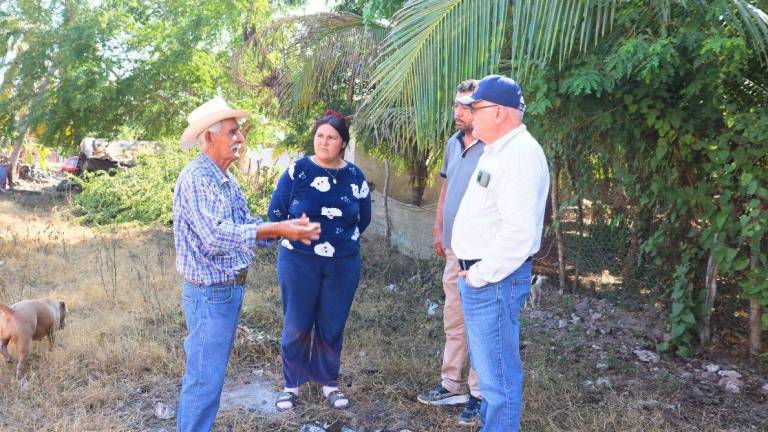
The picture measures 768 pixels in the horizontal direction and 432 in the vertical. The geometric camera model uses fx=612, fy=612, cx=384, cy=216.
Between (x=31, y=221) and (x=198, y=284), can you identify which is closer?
(x=198, y=284)

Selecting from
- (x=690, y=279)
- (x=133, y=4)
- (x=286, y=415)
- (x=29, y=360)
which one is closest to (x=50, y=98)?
(x=133, y=4)

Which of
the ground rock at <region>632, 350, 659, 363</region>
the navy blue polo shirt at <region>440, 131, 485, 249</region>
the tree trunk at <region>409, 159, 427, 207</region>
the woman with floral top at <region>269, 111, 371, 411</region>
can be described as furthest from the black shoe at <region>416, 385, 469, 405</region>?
the tree trunk at <region>409, 159, 427, 207</region>

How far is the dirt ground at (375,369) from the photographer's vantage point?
3734 mm

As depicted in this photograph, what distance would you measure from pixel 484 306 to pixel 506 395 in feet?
1.34

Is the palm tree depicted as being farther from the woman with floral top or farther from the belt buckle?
the belt buckle

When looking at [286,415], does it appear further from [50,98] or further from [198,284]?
[50,98]

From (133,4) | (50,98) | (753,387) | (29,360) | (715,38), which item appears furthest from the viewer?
(133,4)

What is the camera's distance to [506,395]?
2746mm

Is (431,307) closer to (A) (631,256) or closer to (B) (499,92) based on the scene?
(A) (631,256)

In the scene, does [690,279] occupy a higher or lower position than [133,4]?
lower

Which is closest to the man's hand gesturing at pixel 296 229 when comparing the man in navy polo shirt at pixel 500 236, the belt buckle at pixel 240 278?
the belt buckle at pixel 240 278

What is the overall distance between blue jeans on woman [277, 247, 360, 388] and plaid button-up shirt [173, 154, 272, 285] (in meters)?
0.80

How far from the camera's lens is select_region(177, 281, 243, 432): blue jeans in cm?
285

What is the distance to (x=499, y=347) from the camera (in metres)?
2.75
